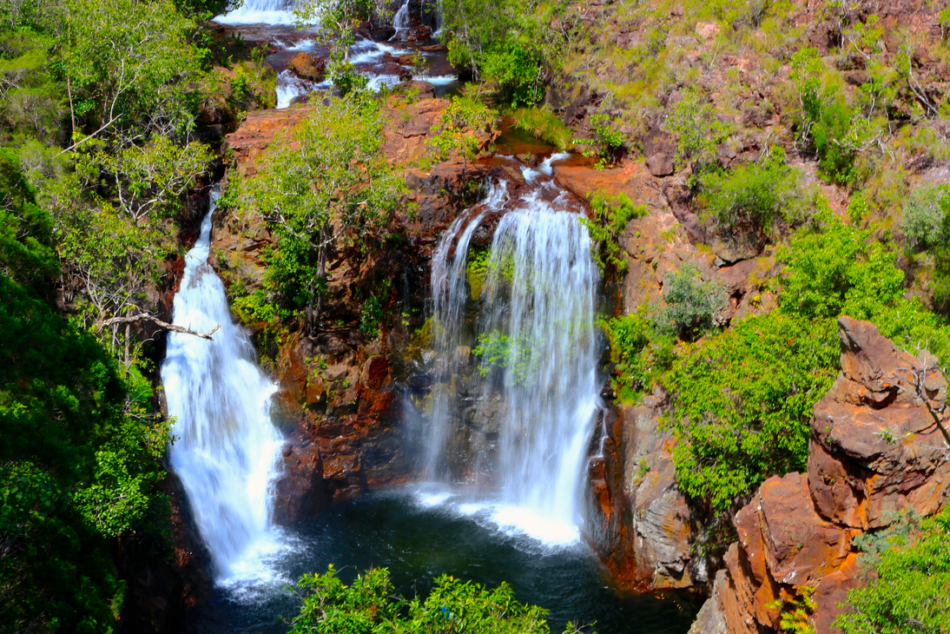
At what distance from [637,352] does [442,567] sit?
10157 mm

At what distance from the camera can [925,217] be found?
19781mm

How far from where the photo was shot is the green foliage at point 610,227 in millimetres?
26109

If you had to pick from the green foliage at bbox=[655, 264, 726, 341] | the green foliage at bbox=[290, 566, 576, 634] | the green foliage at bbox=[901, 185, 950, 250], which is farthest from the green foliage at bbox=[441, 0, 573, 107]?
the green foliage at bbox=[290, 566, 576, 634]

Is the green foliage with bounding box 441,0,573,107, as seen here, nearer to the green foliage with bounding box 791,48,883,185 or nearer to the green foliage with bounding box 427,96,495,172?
the green foliage with bounding box 427,96,495,172

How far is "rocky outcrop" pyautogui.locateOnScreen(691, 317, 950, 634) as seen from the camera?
549 inches

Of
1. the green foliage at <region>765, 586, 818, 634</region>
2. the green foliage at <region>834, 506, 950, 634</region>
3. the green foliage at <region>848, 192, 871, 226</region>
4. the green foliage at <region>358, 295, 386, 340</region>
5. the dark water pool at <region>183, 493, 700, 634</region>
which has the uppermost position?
the green foliage at <region>848, 192, 871, 226</region>

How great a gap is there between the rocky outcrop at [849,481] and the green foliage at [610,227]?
11421 millimetres

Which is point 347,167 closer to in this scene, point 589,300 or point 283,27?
point 589,300

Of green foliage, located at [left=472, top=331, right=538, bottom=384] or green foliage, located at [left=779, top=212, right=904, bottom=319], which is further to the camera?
green foliage, located at [left=472, top=331, right=538, bottom=384]

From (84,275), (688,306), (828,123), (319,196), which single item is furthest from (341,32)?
(688,306)

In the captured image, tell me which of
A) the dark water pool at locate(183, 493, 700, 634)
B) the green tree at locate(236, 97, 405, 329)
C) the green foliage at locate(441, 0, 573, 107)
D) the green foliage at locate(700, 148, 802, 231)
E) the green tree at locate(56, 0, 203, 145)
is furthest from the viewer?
the green foliage at locate(441, 0, 573, 107)

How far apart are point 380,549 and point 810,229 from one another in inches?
731

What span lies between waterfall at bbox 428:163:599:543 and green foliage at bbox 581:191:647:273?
15.6 inches

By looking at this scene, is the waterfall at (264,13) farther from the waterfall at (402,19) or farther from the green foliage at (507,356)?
the green foliage at (507,356)
